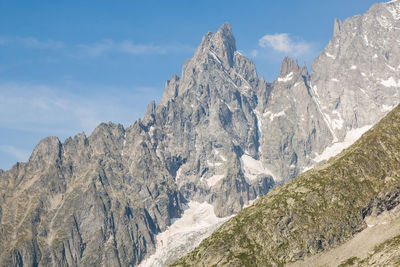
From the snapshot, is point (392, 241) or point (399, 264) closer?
point (399, 264)

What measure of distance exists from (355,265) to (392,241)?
17.9m

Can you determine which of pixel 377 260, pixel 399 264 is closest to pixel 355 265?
pixel 377 260

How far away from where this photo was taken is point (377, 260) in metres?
190

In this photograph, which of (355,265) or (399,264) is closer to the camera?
(399,264)

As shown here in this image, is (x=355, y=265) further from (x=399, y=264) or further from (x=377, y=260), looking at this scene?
(x=399, y=264)

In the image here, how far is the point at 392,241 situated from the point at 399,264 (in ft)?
95.0

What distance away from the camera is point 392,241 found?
19900 centimetres

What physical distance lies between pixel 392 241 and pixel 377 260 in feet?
46.2

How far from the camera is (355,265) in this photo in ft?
655

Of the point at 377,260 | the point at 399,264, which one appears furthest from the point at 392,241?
the point at 399,264

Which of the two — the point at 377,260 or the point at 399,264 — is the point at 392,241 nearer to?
the point at 377,260

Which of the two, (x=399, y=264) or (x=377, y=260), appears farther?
(x=377, y=260)

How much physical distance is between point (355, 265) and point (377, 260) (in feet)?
39.6

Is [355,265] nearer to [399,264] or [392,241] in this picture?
[392,241]
